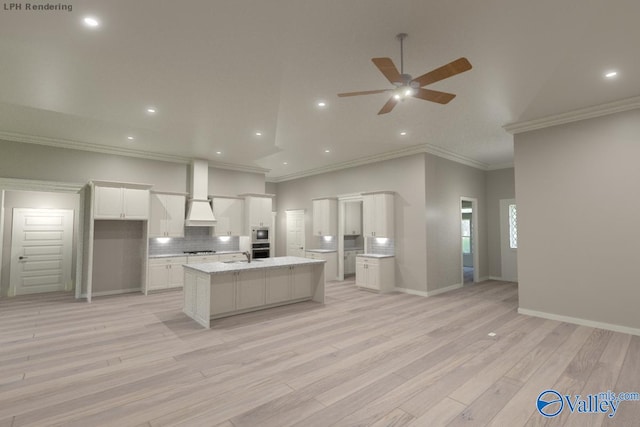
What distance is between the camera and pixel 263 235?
28.4ft

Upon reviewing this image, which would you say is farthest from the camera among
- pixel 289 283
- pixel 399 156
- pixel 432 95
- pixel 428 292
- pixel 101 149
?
pixel 399 156

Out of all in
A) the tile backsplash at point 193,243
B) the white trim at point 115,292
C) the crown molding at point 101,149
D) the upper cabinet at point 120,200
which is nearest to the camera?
the crown molding at point 101,149

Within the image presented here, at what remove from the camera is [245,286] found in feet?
16.8

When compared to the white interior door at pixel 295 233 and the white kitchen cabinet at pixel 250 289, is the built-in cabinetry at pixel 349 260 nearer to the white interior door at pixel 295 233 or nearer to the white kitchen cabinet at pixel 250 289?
the white interior door at pixel 295 233

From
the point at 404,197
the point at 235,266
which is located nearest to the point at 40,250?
the point at 235,266

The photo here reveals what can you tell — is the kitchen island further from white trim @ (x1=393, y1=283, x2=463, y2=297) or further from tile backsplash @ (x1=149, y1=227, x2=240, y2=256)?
tile backsplash @ (x1=149, y1=227, x2=240, y2=256)

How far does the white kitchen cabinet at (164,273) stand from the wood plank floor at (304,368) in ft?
4.95

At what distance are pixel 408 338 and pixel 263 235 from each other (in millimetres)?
5451

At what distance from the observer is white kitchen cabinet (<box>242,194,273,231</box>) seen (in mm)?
8227

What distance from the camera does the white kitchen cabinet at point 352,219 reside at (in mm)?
9180

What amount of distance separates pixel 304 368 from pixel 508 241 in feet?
23.9

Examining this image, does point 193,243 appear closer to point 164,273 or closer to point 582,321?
point 164,273

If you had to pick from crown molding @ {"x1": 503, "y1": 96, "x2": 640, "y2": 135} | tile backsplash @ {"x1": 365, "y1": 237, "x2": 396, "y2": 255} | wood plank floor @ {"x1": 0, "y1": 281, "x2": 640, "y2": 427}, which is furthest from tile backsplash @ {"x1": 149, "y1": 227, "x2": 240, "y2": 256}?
crown molding @ {"x1": 503, "y1": 96, "x2": 640, "y2": 135}

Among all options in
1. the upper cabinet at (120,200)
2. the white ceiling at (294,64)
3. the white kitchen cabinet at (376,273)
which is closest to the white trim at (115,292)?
the upper cabinet at (120,200)
